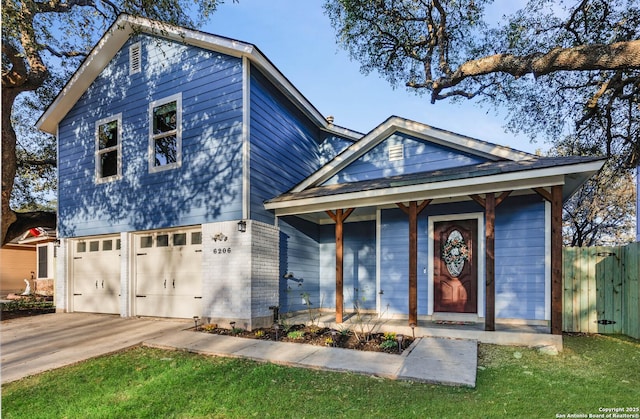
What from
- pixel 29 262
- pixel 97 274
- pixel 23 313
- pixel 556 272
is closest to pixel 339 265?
pixel 556 272

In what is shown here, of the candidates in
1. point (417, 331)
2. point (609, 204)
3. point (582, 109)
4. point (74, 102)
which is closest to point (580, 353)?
point (417, 331)

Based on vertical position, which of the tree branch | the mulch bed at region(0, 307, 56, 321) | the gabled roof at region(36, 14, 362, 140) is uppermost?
the gabled roof at region(36, 14, 362, 140)

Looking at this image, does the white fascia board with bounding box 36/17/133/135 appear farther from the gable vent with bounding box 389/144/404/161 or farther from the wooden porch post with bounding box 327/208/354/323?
the gable vent with bounding box 389/144/404/161

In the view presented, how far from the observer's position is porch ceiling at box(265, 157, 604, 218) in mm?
6243

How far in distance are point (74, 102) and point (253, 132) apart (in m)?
6.47

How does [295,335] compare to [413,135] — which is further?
[413,135]

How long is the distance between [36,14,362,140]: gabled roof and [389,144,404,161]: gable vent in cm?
188

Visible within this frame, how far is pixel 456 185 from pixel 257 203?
4181mm

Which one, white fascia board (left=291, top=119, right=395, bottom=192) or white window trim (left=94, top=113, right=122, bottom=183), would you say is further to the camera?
white window trim (left=94, top=113, right=122, bottom=183)

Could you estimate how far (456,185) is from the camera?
22.4ft

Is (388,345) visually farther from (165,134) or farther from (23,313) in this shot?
(23,313)

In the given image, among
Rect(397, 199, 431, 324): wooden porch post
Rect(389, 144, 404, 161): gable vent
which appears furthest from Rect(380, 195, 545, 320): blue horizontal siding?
Rect(397, 199, 431, 324): wooden porch post

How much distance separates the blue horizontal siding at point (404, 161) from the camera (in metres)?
8.50

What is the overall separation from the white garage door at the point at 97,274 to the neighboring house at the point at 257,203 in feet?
0.16
